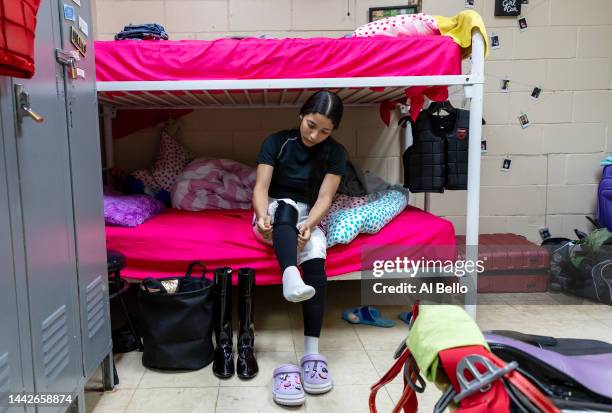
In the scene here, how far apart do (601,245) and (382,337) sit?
4.54ft

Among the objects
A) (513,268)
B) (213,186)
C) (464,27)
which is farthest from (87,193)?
(513,268)

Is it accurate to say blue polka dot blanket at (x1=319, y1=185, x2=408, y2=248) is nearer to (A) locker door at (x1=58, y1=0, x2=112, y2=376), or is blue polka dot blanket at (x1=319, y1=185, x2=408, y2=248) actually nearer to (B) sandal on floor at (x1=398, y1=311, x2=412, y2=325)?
(B) sandal on floor at (x1=398, y1=311, x2=412, y2=325)

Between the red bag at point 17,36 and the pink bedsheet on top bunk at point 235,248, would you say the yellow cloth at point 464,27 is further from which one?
the red bag at point 17,36

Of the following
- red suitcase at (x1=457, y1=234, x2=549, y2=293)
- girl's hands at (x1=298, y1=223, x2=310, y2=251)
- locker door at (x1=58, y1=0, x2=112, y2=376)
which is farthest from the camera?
red suitcase at (x1=457, y1=234, x2=549, y2=293)

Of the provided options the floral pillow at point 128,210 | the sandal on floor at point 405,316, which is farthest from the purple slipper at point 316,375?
the floral pillow at point 128,210

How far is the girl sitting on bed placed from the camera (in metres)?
1.54

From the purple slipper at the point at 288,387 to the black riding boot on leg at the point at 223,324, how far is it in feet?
0.62

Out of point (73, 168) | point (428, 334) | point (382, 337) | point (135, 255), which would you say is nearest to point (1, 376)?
point (73, 168)

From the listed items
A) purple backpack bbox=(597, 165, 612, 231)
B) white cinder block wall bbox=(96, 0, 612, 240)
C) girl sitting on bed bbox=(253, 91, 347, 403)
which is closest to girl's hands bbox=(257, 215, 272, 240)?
girl sitting on bed bbox=(253, 91, 347, 403)

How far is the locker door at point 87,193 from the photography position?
3.98ft

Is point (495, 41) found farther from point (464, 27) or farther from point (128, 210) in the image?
point (128, 210)

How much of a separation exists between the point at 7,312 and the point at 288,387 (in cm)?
84

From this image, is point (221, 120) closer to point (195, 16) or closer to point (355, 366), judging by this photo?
point (195, 16)

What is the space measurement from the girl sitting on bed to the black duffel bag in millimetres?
340
